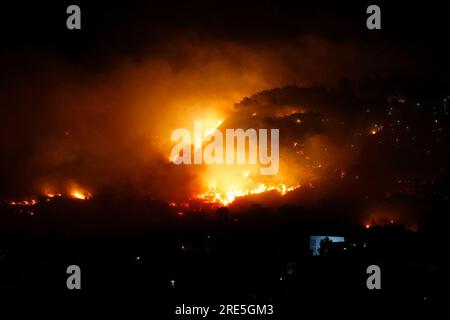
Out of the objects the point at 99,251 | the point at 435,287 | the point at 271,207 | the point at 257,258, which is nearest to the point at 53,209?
the point at 99,251

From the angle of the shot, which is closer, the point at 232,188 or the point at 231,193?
the point at 232,188

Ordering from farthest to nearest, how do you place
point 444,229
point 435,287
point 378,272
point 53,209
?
point 53,209
point 444,229
point 378,272
point 435,287

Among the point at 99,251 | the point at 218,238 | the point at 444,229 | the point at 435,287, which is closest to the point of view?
the point at 435,287

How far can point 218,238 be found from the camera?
4709 cm

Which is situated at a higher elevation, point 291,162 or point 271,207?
point 291,162

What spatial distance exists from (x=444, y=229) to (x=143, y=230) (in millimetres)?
28352

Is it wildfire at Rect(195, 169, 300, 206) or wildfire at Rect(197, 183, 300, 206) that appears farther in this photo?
wildfire at Rect(197, 183, 300, 206)

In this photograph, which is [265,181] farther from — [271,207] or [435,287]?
[435,287]

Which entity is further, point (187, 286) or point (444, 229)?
point (444, 229)

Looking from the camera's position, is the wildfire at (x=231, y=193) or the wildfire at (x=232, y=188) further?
the wildfire at (x=231, y=193)

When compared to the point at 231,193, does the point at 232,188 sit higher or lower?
higher
